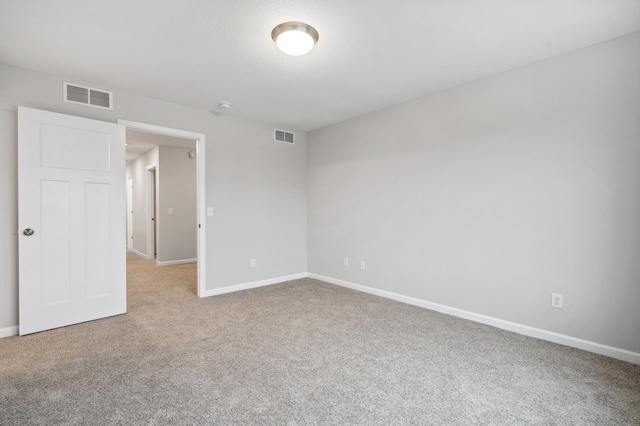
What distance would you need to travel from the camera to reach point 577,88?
2508 mm

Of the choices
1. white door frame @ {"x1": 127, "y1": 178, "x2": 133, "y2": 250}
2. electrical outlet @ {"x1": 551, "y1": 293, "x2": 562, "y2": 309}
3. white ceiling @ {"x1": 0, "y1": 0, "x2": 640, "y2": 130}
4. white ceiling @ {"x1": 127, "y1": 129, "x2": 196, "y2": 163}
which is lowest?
electrical outlet @ {"x1": 551, "y1": 293, "x2": 562, "y2": 309}

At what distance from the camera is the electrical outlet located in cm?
259

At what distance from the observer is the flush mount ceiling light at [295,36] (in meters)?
2.15

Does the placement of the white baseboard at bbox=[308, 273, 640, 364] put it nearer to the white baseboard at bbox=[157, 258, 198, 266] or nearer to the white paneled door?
the white paneled door

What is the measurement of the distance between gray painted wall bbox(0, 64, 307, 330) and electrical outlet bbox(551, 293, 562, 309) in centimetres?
339

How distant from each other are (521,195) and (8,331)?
4.83 meters

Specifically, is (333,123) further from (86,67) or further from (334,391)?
(334,391)

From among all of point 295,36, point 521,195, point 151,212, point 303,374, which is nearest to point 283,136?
point 295,36

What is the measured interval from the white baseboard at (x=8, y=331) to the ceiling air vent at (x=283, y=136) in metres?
3.67

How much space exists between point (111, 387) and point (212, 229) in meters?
2.34

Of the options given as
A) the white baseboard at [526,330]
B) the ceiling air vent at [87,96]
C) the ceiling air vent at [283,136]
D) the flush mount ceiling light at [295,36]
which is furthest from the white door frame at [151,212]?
the flush mount ceiling light at [295,36]

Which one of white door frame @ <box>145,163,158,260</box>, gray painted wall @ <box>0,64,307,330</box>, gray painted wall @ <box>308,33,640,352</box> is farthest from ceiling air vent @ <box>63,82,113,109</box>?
white door frame @ <box>145,163,158,260</box>

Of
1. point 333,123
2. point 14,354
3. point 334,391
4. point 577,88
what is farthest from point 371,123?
point 14,354

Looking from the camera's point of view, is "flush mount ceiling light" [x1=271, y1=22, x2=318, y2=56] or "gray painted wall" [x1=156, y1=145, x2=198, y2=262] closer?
"flush mount ceiling light" [x1=271, y1=22, x2=318, y2=56]
